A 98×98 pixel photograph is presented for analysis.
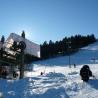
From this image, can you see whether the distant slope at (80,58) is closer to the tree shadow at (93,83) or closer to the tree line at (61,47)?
the tree line at (61,47)

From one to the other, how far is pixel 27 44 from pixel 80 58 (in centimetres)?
9593

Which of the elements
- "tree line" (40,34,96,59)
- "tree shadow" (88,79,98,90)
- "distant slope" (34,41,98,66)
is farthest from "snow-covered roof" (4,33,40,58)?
"tree line" (40,34,96,59)

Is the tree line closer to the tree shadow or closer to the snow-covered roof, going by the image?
the snow-covered roof

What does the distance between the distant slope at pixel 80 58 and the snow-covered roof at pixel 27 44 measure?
7540 centimetres

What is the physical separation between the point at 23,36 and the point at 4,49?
2.30 m

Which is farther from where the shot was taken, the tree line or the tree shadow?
the tree line

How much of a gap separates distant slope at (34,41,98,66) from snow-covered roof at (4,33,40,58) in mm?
75399

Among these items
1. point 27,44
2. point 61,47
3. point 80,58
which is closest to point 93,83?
point 27,44

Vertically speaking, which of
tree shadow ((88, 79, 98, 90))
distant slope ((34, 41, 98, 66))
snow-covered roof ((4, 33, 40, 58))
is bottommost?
tree shadow ((88, 79, 98, 90))

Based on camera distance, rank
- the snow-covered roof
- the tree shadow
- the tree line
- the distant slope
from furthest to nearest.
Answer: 1. the tree line
2. the distant slope
3. the snow-covered roof
4. the tree shadow

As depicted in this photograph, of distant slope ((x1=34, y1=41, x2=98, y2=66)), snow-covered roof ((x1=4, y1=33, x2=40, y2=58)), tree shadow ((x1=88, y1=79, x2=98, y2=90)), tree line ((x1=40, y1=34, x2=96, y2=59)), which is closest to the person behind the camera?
tree shadow ((x1=88, y1=79, x2=98, y2=90))

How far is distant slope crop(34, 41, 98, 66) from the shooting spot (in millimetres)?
113500

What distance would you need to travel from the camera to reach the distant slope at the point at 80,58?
114m

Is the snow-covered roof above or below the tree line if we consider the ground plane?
below
